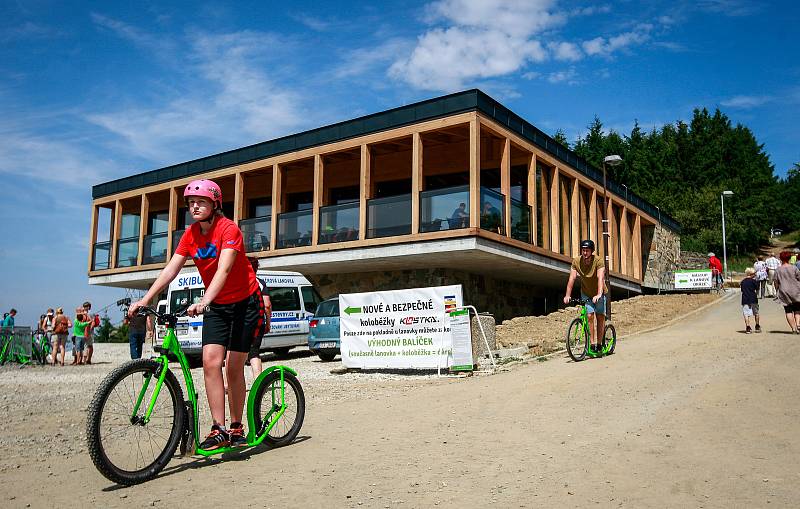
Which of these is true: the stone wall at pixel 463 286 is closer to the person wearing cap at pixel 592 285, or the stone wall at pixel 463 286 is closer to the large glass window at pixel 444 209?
the large glass window at pixel 444 209

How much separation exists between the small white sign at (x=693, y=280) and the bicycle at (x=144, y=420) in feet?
100

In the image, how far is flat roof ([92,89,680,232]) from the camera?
61.2 ft

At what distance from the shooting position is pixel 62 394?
34.5 ft

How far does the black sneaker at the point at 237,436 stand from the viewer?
4.89 metres

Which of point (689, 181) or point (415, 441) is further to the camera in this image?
point (689, 181)

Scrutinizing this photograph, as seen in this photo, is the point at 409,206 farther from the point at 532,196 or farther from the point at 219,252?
the point at 219,252

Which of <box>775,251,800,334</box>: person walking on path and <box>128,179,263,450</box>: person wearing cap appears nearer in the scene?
<box>128,179,263,450</box>: person wearing cap

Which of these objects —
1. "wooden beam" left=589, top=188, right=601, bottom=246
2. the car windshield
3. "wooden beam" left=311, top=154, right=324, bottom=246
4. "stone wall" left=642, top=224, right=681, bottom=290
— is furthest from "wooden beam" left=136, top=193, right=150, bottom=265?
"stone wall" left=642, top=224, right=681, bottom=290

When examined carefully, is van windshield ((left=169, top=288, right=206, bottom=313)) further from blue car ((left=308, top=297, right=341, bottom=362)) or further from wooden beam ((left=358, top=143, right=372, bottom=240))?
wooden beam ((left=358, top=143, right=372, bottom=240))

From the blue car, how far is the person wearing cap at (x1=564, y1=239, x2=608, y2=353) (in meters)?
6.67

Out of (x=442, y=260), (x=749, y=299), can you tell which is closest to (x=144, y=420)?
(x=749, y=299)

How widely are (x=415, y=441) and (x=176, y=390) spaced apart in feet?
6.74

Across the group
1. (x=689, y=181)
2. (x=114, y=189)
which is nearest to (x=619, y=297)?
(x=114, y=189)

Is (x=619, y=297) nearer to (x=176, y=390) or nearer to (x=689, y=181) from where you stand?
(x=176, y=390)
